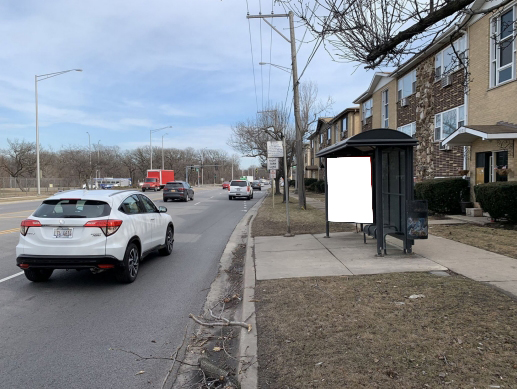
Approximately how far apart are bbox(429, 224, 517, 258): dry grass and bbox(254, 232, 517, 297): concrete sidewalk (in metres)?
0.36

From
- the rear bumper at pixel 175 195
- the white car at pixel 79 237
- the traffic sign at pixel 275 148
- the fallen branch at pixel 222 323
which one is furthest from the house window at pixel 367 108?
the fallen branch at pixel 222 323

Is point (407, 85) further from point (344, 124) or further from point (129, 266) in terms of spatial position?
point (129, 266)

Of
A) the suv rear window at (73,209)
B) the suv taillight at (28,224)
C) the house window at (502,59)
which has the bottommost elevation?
the suv taillight at (28,224)

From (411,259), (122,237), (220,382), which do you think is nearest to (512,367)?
(220,382)

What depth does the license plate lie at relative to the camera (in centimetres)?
602

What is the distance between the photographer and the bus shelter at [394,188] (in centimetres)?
719

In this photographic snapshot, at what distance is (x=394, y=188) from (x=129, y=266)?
584cm

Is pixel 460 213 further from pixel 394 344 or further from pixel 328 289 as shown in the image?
pixel 394 344

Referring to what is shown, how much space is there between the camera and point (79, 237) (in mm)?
6012

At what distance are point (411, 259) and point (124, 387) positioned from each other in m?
5.70

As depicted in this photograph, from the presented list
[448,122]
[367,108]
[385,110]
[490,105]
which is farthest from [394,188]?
[367,108]

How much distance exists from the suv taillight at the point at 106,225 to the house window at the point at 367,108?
25.3 metres

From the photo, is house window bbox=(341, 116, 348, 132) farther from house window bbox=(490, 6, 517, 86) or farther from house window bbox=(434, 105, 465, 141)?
house window bbox=(490, 6, 517, 86)

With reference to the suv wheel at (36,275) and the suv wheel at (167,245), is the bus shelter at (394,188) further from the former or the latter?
the suv wheel at (36,275)
